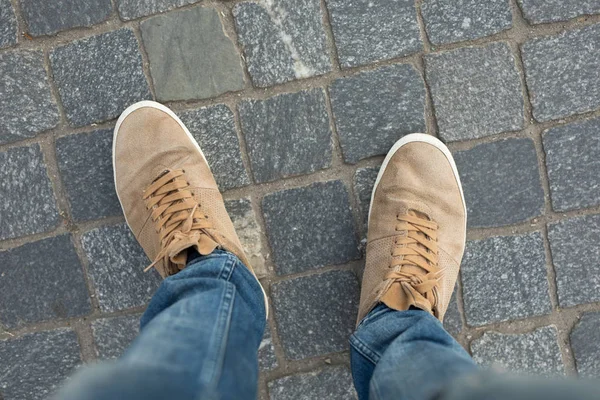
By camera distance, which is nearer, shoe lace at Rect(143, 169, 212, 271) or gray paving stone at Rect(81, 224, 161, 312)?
shoe lace at Rect(143, 169, 212, 271)

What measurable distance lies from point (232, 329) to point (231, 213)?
2.02ft

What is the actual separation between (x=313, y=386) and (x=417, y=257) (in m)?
0.64

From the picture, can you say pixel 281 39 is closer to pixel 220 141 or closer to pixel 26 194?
pixel 220 141

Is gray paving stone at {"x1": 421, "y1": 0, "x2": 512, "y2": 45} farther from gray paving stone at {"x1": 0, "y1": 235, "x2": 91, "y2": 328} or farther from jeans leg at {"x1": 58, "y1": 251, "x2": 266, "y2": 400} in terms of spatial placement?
gray paving stone at {"x1": 0, "y1": 235, "x2": 91, "y2": 328}

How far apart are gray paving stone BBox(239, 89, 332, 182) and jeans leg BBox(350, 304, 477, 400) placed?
0.61 metres

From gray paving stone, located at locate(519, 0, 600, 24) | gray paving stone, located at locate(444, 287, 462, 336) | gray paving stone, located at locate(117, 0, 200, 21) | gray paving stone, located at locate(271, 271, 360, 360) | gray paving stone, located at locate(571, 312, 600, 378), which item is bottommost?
gray paving stone, located at locate(571, 312, 600, 378)

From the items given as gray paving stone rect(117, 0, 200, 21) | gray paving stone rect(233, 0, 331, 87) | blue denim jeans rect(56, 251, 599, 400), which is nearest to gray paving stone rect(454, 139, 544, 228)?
blue denim jeans rect(56, 251, 599, 400)

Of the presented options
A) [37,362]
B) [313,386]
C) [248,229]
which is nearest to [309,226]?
[248,229]

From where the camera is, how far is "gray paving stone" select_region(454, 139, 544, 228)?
6.31 ft

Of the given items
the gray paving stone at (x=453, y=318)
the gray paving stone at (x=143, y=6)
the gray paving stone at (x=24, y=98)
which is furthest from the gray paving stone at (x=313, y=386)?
the gray paving stone at (x=143, y=6)

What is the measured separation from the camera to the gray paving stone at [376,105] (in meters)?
1.90

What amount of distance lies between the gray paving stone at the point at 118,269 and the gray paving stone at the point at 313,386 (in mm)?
612

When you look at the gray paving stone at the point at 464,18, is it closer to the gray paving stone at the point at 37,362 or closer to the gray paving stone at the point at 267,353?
the gray paving stone at the point at 267,353

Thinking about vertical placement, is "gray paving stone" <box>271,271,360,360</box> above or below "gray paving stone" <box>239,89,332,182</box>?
below
